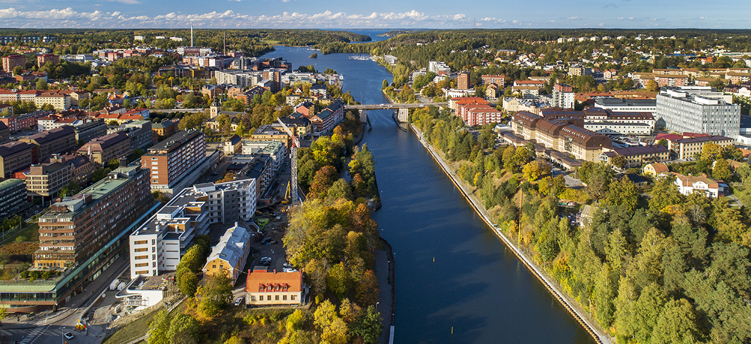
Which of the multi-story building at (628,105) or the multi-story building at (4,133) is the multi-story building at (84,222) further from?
the multi-story building at (628,105)

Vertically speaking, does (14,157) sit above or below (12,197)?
above

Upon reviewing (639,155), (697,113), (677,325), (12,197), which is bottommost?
(677,325)

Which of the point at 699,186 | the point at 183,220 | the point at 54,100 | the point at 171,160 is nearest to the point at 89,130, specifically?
the point at 171,160

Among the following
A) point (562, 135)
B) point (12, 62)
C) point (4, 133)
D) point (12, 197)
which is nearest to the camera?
point (12, 197)

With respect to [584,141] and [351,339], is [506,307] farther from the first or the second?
[584,141]

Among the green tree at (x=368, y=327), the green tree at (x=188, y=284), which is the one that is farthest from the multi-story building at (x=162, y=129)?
the green tree at (x=368, y=327)

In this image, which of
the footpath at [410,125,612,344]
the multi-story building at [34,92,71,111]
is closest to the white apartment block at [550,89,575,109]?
the footpath at [410,125,612,344]

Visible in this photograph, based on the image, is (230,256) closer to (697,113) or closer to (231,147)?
(231,147)

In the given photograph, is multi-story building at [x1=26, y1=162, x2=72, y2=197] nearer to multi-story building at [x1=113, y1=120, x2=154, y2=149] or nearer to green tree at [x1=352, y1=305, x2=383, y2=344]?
multi-story building at [x1=113, y1=120, x2=154, y2=149]
